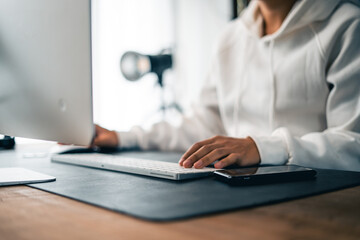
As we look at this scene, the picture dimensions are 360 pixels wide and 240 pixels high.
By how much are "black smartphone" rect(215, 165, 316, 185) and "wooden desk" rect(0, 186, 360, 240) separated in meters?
0.11

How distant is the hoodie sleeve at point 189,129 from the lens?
142 cm

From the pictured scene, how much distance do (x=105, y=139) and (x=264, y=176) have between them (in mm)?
815

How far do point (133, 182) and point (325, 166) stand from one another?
531 mm

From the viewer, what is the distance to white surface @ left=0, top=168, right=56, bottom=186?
0.64 meters

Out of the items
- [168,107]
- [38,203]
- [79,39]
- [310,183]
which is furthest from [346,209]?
[168,107]

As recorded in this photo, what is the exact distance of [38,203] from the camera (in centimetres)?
49

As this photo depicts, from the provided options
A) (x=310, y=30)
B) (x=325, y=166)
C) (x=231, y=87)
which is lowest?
(x=325, y=166)

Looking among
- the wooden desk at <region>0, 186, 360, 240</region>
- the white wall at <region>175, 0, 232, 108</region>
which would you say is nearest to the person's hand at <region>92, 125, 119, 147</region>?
the wooden desk at <region>0, 186, 360, 240</region>

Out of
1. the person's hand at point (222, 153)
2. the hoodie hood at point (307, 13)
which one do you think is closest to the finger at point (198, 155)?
the person's hand at point (222, 153)

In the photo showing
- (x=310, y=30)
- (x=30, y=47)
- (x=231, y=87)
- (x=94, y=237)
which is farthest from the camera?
(x=231, y=87)

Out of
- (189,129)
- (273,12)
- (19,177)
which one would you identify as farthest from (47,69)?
(273,12)

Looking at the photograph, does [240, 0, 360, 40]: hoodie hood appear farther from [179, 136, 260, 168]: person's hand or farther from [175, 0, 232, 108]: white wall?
[175, 0, 232, 108]: white wall

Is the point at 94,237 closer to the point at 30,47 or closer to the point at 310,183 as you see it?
the point at 310,183

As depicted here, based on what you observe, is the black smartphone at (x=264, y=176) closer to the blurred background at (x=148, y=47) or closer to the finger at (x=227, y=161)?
the finger at (x=227, y=161)
